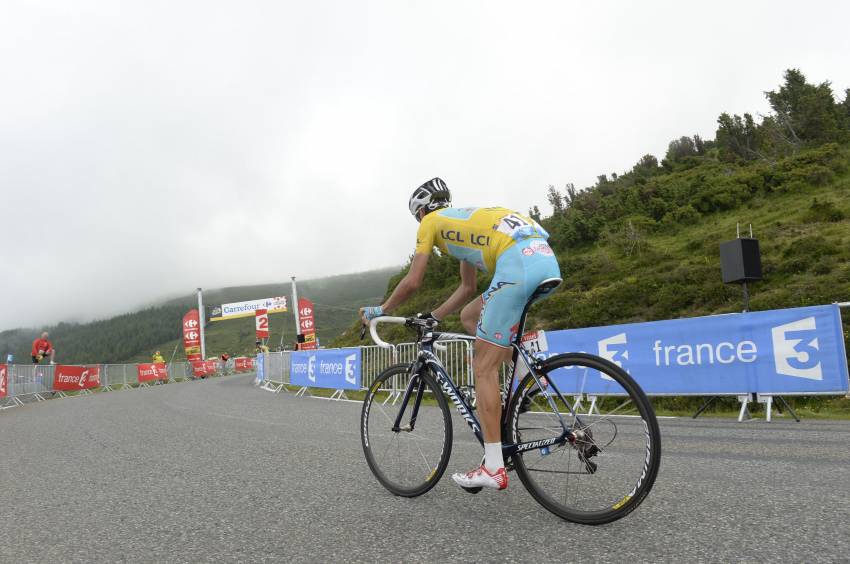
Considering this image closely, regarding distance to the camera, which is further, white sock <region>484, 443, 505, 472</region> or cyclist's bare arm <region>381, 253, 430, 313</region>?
cyclist's bare arm <region>381, 253, 430, 313</region>

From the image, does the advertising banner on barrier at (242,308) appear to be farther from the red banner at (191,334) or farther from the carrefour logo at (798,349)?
the carrefour logo at (798,349)

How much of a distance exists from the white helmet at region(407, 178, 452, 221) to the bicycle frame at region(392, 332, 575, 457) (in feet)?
2.75

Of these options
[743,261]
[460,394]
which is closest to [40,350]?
[460,394]

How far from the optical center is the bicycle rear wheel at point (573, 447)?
8.97 ft

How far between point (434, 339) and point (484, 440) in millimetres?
776

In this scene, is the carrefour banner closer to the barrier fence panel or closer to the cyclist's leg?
the cyclist's leg

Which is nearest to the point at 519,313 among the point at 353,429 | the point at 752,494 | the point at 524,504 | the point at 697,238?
the point at 524,504

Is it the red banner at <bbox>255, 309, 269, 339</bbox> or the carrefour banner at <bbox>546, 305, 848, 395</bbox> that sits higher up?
the red banner at <bbox>255, 309, 269, 339</bbox>

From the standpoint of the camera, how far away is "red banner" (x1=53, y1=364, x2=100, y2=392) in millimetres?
21295

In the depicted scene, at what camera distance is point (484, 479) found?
9.88 feet

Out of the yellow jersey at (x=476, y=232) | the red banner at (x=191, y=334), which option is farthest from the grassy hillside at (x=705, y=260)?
the red banner at (x=191, y=334)

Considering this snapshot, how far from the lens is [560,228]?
41.2 metres

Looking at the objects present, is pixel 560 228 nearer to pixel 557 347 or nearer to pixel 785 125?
pixel 785 125

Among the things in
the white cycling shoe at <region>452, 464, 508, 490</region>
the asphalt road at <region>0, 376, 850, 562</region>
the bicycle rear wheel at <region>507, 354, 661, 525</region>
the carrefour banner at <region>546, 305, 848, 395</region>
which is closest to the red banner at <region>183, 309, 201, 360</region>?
the asphalt road at <region>0, 376, 850, 562</region>
